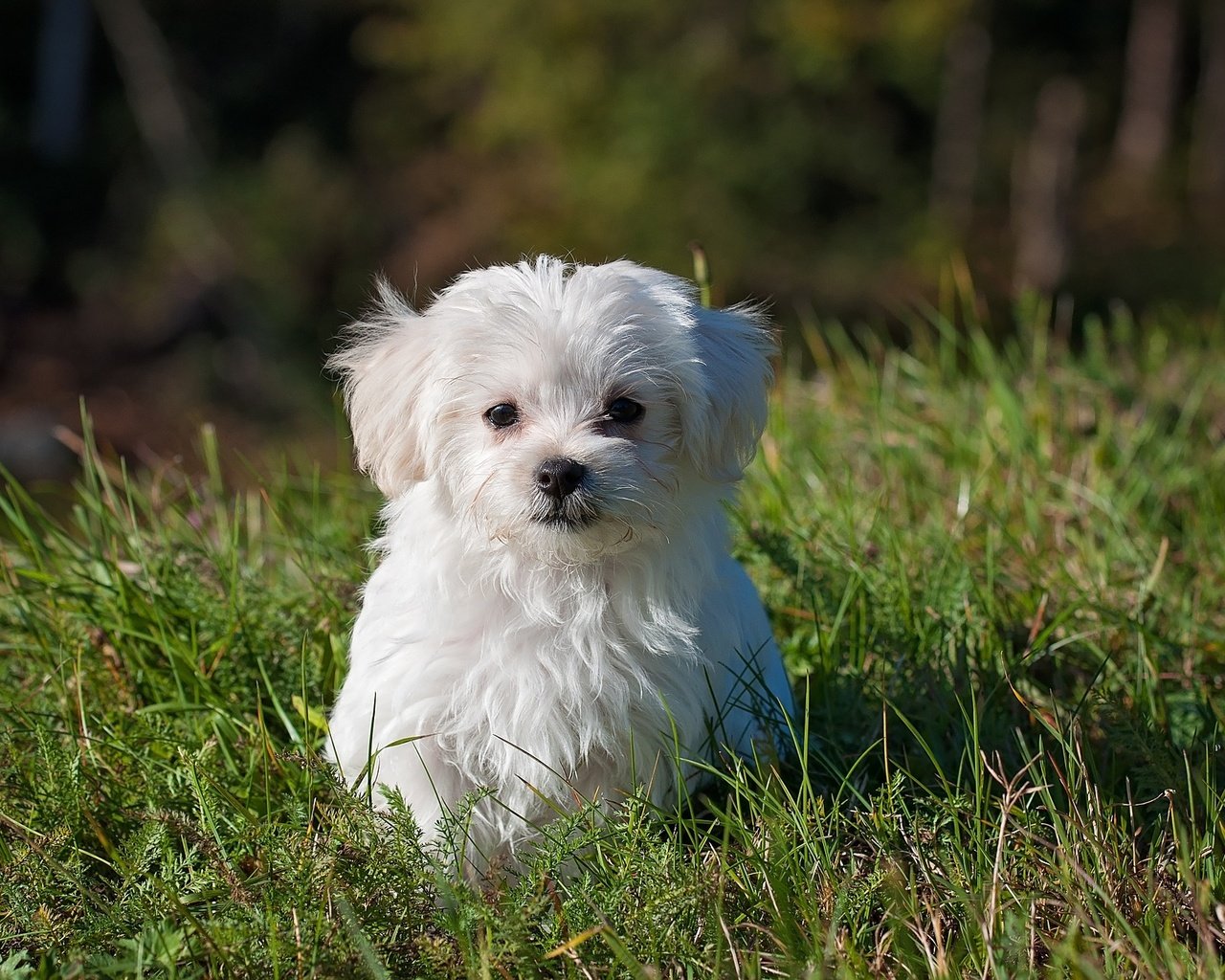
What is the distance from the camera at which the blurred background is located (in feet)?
55.6

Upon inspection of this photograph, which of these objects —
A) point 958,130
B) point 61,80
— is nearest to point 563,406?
point 958,130

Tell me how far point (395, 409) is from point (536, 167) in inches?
685

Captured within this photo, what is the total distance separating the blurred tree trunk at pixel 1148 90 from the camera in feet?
69.9

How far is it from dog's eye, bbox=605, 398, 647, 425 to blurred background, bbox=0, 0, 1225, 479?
38.8 ft

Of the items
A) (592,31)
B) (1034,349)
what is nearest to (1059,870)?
(1034,349)

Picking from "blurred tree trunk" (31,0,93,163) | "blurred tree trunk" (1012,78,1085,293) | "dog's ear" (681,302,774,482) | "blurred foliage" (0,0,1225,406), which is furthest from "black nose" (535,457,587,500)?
"blurred tree trunk" (31,0,93,163)

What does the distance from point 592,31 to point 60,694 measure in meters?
15.4

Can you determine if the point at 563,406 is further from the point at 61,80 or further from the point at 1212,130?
the point at 1212,130

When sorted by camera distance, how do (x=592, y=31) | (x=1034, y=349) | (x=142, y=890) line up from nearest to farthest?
(x=142, y=890) → (x=1034, y=349) → (x=592, y=31)

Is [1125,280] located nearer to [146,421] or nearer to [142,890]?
[146,421]

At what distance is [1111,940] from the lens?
243 centimetres

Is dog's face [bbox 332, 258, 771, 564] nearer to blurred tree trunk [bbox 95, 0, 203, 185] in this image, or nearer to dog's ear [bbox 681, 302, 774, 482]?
dog's ear [bbox 681, 302, 774, 482]

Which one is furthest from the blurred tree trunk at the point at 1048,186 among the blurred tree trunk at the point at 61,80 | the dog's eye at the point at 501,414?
the blurred tree trunk at the point at 61,80

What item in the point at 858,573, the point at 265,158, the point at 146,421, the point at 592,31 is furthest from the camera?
the point at 265,158
